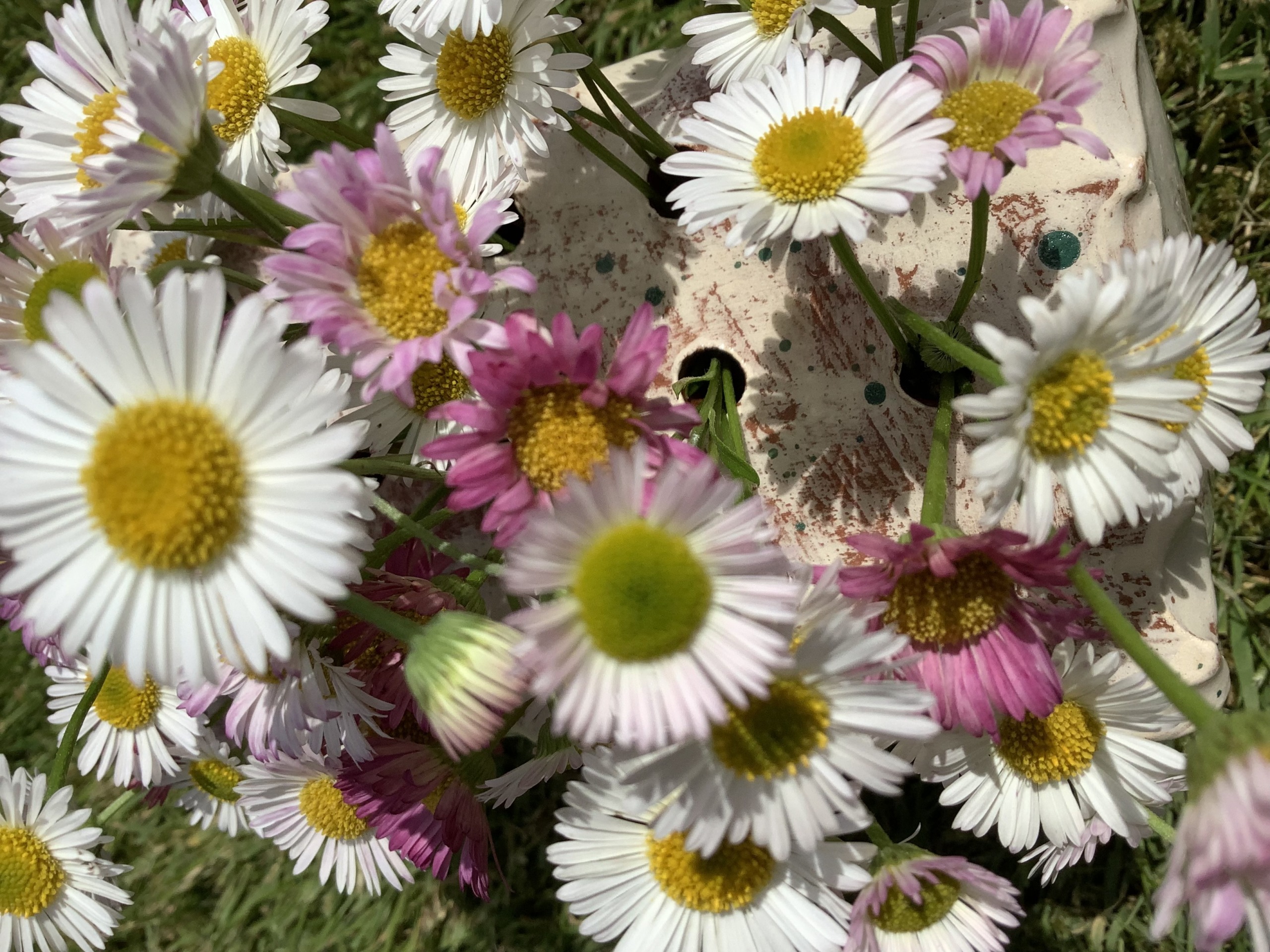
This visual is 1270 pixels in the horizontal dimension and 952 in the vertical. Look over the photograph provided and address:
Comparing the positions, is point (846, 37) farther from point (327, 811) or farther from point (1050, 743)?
point (327, 811)

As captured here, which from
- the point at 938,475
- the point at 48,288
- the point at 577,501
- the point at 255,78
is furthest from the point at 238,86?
the point at 938,475

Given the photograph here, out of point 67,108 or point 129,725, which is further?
point 129,725

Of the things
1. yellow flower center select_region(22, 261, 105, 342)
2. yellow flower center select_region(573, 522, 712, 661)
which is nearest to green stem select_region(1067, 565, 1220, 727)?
yellow flower center select_region(573, 522, 712, 661)

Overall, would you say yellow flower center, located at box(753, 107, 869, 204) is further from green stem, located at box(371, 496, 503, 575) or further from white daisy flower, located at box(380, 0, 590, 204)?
green stem, located at box(371, 496, 503, 575)

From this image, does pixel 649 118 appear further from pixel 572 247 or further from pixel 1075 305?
pixel 1075 305

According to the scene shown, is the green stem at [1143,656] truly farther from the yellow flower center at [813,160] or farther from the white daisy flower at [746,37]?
the white daisy flower at [746,37]
